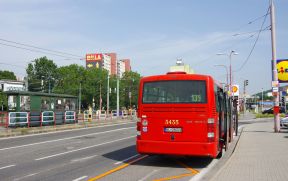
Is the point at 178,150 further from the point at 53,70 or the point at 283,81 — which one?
the point at 53,70

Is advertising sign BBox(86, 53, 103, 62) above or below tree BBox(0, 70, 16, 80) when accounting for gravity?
above

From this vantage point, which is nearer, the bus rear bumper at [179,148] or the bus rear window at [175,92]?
the bus rear bumper at [179,148]

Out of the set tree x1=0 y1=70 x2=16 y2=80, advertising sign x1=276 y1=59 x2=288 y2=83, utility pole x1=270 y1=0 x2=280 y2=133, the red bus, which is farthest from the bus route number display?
tree x1=0 y1=70 x2=16 y2=80

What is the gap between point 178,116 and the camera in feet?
34.3

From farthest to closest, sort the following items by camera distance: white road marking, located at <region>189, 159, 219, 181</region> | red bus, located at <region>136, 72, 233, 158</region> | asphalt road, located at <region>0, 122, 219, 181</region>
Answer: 1. red bus, located at <region>136, 72, 233, 158</region>
2. asphalt road, located at <region>0, 122, 219, 181</region>
3. white road marking, located at <region>189, 159, 219, 181</region>

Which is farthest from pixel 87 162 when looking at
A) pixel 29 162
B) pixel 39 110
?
pixel 39 110

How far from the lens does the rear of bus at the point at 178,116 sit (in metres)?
10.2

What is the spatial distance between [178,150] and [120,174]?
1827 millimetres

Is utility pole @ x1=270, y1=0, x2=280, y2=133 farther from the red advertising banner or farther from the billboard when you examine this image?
the red advertising banner

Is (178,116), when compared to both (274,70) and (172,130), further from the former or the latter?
(274,70)

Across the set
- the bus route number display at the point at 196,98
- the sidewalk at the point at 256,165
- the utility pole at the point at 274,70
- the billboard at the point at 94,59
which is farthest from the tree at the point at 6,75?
the bus route number display at the point at 196,98

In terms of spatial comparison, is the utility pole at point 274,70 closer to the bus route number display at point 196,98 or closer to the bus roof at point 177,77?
the bus roof at point 177,77

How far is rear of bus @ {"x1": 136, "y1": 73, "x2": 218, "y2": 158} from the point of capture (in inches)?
401

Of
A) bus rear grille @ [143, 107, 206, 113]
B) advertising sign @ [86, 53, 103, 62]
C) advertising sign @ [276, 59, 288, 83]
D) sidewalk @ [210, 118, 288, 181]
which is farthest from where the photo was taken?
advertising sign @ [86, 53, 103, 62]
